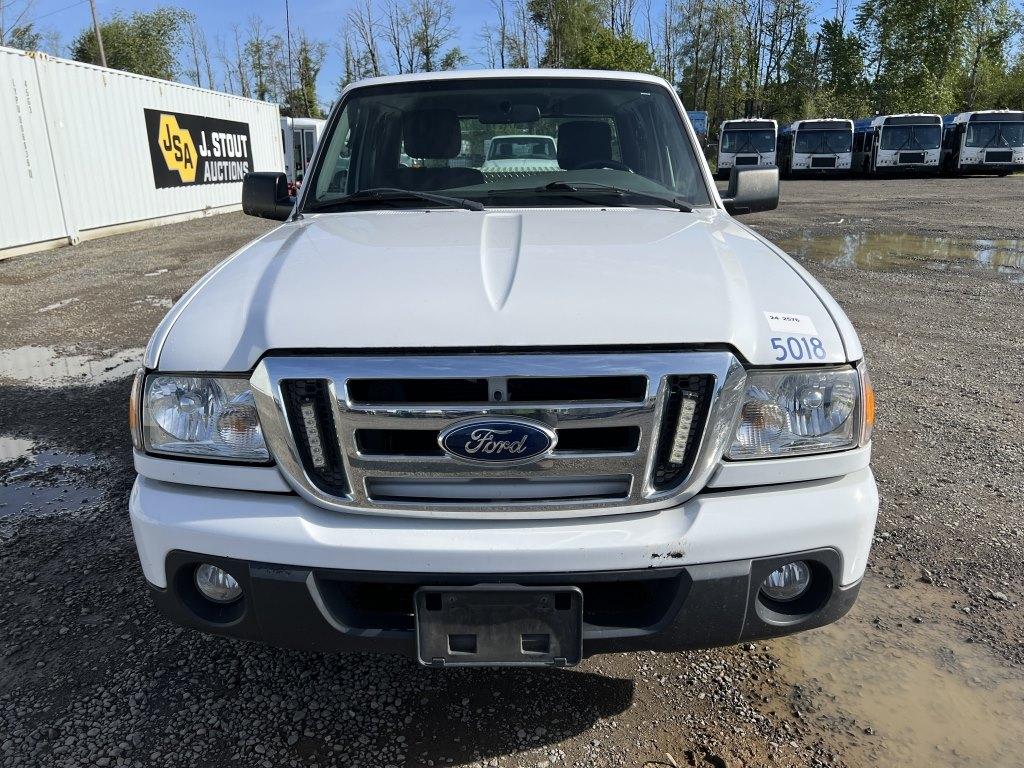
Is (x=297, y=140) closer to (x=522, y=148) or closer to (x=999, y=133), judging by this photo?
(x=522, y=148)

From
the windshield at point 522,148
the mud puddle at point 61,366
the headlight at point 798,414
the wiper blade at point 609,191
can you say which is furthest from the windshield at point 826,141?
the headlight at point 798,414

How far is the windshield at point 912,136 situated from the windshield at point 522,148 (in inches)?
1301

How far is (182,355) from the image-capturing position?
1937 millimetres

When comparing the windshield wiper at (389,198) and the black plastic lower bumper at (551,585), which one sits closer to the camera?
the black plastic lower bumper at (551,585)

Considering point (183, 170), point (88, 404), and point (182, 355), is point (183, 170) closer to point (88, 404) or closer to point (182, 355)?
point (88, 404)

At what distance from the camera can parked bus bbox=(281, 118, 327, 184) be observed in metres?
25.7

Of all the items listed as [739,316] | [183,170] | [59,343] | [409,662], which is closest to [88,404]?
[59,343]

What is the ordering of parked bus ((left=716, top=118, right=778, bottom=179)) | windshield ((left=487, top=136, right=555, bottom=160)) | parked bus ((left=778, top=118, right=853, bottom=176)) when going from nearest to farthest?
windshield ((left=487, top=136, right=555, bottom=160)) → parked bus ((left=778, top=118, right=853, bottom=176)) → parked bus ((left=716, top=118, right=778, bottom=179))

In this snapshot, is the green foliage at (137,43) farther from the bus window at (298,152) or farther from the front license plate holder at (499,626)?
the front license plate holder at (499,626)

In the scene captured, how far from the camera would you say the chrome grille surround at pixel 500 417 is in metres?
1.77

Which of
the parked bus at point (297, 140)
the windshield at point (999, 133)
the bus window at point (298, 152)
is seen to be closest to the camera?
the parked bus at point (297, 140)

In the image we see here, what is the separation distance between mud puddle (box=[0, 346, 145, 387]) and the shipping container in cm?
698

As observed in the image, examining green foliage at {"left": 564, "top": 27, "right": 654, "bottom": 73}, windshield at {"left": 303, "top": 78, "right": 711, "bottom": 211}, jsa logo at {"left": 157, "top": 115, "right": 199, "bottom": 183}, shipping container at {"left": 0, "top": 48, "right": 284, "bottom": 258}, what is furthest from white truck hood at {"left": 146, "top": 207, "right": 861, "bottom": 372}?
green foliage at {"left": 564, "top": 27, "right": 654, "bottom": 73}

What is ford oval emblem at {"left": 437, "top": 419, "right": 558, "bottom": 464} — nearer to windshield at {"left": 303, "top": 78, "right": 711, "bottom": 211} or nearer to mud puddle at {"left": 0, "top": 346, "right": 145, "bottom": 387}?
windshield at {"left": 303, "top": 78, "right": 711, "bottom": 211}
